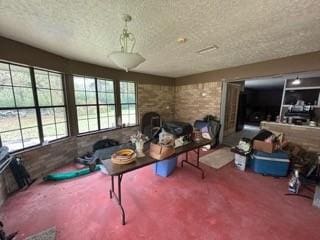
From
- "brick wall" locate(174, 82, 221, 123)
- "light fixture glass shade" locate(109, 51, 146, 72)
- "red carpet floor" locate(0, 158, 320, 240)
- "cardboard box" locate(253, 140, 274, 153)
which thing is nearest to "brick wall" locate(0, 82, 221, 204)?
"brick wall" locate(174, 82, 221, 123)

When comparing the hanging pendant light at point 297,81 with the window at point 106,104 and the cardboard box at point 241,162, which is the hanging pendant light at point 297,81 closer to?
the cardboard box at point 241,162

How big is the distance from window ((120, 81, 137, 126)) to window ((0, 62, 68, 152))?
1.72m

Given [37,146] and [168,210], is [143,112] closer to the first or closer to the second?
[37,146]

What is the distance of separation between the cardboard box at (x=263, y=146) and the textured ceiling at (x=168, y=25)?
75.1 inches

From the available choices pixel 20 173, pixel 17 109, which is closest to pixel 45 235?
pixel 20 173

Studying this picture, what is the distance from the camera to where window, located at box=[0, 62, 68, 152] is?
7.89 ft

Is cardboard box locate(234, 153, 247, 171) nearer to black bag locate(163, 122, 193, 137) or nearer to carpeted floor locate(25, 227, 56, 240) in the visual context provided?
black bag locate(163, 122, 193, 137)

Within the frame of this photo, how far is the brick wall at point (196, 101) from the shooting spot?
4689 millimetres

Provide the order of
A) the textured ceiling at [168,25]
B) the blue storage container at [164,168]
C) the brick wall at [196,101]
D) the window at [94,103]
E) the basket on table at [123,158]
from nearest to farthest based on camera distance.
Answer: the textured ceiling at [168,25], the basket on table at [123,158], the blue storage container at [164,168], the window at [94,103], the brick wall at [196,101]

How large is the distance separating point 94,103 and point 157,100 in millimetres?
2383

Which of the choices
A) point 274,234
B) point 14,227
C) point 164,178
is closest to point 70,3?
point 14,227

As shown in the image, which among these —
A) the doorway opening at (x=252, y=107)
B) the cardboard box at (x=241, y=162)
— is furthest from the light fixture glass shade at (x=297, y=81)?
the cardboard box at (x=241, y=162)

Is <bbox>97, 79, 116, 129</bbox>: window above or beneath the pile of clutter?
above

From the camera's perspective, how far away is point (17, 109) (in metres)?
2.54
